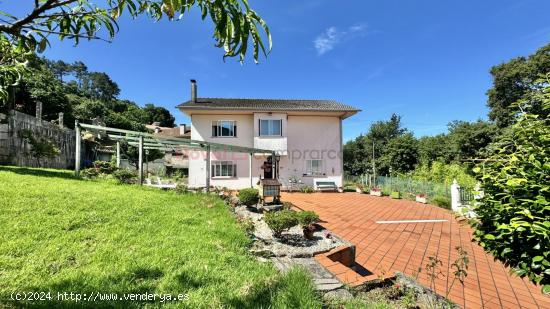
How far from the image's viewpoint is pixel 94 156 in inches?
901

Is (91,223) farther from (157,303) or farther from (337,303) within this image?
(337,303)

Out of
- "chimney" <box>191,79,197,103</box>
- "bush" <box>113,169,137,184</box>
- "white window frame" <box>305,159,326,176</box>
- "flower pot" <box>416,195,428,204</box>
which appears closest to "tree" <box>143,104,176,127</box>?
"chimney" <box>191,79,197,103</box>

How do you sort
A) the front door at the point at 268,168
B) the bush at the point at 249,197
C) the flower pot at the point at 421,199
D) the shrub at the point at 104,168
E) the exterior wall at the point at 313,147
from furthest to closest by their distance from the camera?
1. the exterior wall at the point at 313,147
2. the front door at the point at 268,168
3. the flower pot at the point at 421,199
4. the shrub at the point at 104,168
5. the bush at the point at 249,197

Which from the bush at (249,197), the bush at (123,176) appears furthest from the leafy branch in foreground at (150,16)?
the bush at (123,176)

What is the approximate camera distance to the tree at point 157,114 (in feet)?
194

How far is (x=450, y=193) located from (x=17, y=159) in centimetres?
2207

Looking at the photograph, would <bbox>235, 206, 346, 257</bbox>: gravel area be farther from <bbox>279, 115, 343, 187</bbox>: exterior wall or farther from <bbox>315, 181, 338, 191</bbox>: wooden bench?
<bbox>279, 115, 343, 187</bbox>: exterior wall

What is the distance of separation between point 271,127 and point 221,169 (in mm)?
4620

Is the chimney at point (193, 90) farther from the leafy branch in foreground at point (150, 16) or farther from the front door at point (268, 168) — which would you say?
the leafy branch in foreground at point (150, 16)

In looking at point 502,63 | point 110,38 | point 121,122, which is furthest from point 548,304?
point 121,122

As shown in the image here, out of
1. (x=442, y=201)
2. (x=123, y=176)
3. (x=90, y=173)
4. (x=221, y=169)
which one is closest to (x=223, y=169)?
(x=221, y=169)

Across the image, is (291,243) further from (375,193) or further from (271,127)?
(271,127)

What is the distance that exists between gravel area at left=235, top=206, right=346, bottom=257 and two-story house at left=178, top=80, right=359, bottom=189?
10460 millimetres

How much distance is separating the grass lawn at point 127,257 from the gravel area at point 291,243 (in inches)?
15.4
